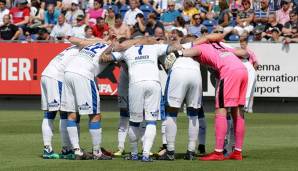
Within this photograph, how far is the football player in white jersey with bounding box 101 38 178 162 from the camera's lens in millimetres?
15836

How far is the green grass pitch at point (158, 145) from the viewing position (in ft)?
49.9

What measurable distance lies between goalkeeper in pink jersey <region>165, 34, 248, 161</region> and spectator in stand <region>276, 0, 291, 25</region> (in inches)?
618

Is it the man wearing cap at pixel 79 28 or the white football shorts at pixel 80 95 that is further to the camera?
the man wearing cap at pixel 79 28

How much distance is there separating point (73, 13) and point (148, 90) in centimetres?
1842

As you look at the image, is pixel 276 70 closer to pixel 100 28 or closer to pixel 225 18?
pixel 225 18

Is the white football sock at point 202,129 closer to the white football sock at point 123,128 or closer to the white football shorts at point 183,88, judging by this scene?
the white football shorts at point 183,88

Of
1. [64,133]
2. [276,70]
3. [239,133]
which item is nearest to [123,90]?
[64,133]

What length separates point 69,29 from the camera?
32.5 meters

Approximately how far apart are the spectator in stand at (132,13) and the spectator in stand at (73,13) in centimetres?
169

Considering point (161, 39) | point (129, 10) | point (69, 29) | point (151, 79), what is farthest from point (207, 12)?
point (151, 79)

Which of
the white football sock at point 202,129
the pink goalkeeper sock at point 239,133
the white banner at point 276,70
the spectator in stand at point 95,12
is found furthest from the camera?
the spectator in stand at point 95,12

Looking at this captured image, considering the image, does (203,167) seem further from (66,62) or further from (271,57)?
(271,57)

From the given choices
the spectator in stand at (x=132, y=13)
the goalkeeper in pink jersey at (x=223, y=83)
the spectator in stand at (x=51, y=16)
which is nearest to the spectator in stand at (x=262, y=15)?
the spectator in stand at (x=132, y=13)

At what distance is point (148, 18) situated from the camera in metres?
31.7
